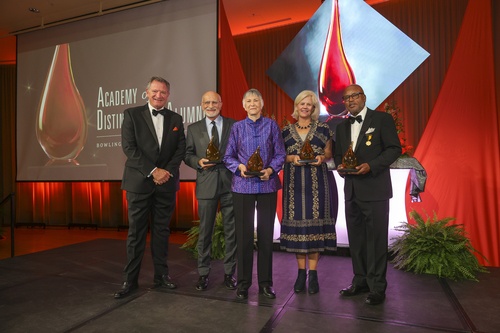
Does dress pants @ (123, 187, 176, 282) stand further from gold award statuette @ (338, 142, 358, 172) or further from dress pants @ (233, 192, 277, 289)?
gold award statuette @ (338, 142, 358, 172)

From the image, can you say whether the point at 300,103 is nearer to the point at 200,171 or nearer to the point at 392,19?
the point at 200,171

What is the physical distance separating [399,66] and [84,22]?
16.9 feet

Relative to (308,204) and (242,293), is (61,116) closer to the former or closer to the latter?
(242,293)

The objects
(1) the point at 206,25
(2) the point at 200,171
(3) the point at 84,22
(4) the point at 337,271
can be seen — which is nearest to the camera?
(2) the point at 200,171

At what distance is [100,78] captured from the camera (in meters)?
5.47

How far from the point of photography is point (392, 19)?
Result: 18.1 ft

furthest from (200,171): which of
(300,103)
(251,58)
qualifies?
(251,58)

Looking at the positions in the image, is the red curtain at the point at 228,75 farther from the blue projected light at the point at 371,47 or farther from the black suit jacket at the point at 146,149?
the black suit jacket at the point at 146,149

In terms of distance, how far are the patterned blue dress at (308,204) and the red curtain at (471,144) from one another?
7.11ft

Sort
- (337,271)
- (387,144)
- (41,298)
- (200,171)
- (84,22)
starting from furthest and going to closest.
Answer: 1. (84,22)
2. (337,271)
3. (200,171)
4. (41,298)
5. (387,144)

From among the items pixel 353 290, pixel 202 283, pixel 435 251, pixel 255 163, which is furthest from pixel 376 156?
pixel 202 283

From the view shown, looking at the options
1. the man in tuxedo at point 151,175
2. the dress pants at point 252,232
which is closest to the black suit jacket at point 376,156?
the dress pants at point 252,232

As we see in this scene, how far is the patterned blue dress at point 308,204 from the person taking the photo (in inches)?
97.9

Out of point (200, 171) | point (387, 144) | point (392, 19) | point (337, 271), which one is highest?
point (392, 19)
